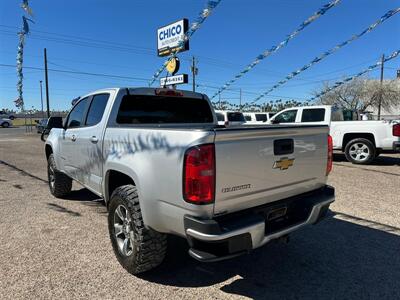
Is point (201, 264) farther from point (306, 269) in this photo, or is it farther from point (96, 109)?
point (96, 109)

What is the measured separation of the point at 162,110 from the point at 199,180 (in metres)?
2.19

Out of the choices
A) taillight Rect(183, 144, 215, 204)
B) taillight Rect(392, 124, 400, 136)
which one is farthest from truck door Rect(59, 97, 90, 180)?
taillight Rect(392, 124, 400, 136)

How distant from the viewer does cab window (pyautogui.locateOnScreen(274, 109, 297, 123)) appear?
39.9 ft

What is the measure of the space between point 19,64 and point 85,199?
10.2 meters

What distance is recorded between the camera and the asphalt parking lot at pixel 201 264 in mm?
3092

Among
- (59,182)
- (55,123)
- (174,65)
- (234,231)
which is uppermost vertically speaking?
(174,65)

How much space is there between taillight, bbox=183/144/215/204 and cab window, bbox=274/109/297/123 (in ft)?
33.2

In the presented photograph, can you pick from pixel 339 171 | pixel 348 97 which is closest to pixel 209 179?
pixel 339 171

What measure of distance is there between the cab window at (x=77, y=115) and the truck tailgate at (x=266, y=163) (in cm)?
292

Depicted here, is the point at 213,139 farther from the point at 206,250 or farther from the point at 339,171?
the point at 339,171

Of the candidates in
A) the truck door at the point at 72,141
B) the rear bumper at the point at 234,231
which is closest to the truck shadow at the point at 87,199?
the truck door at the point at 72,141

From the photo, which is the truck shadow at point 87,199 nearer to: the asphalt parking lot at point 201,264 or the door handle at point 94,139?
the asphalt parking lot at point 201,264

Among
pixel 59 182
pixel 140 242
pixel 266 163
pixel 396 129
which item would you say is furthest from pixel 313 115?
pixel 140 242

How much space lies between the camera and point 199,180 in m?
2.59
